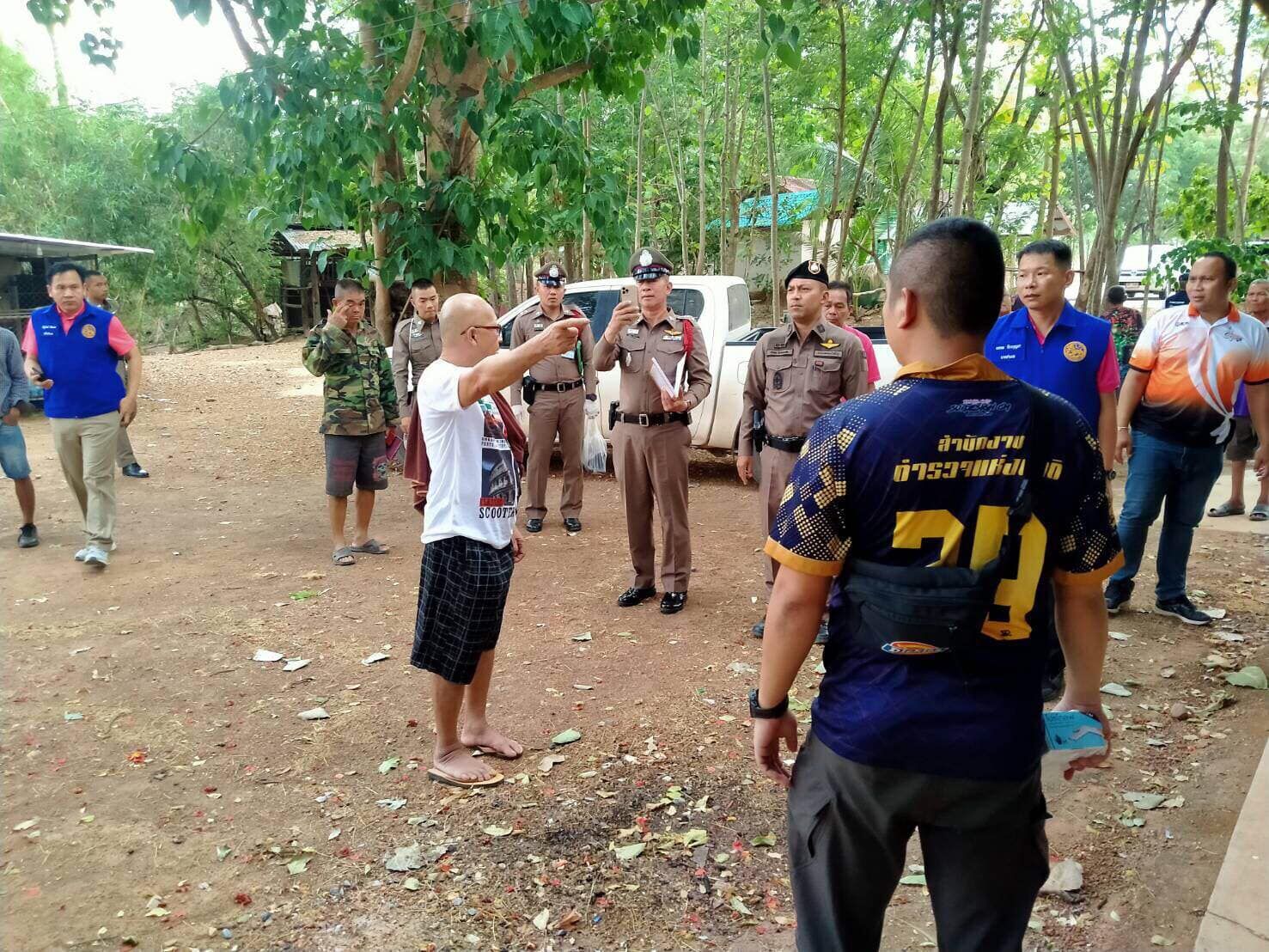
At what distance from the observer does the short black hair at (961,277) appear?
5.38ft

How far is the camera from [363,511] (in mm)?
6449

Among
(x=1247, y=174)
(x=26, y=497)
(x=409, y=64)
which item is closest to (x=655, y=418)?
(x=409, y=64)

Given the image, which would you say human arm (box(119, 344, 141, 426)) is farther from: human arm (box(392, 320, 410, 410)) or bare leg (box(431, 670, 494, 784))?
bare leg (box(431, 670, 494, 784))

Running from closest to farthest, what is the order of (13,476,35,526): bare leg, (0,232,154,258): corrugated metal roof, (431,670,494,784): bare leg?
(431,670,494,784): bare leg, (13,476,35,526): bare leg, (0,232,154,258): corrugated metal roof

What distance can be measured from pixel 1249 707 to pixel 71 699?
18.0 feet

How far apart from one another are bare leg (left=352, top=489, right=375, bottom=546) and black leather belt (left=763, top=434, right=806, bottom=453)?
9.98ft

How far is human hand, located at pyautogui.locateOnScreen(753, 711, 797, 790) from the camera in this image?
6.12ft

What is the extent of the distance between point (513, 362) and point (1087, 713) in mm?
1920

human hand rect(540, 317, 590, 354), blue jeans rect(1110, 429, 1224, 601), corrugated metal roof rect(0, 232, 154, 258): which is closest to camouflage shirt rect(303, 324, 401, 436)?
human hand rect(540, 317, 590, 354)

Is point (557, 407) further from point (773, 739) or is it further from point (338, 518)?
point (773, 739)

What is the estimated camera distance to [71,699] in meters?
4.27

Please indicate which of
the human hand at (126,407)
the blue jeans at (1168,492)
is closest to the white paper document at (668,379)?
the blue jeans at (1168,492)

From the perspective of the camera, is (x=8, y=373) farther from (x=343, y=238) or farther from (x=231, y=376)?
(x=343, y=238)

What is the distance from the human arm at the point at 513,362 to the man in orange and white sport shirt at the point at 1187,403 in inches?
130
